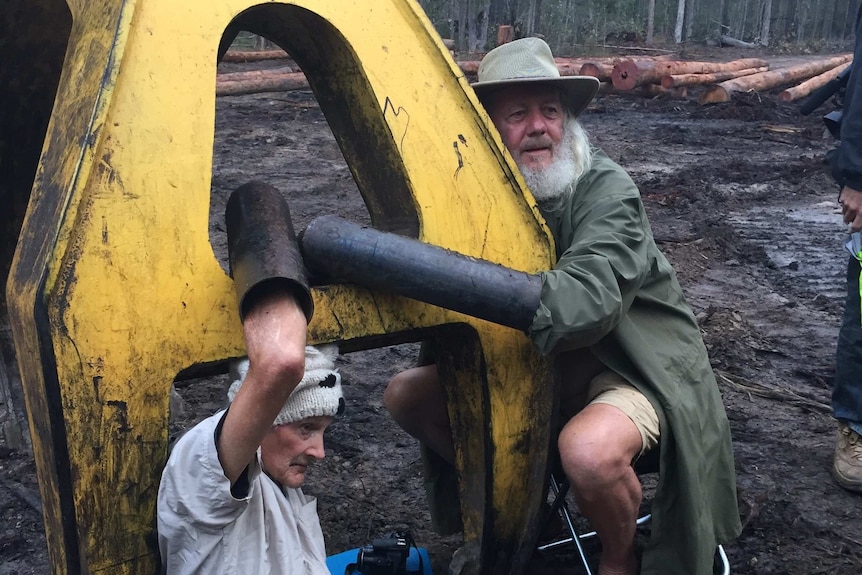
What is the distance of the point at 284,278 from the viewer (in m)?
1.96

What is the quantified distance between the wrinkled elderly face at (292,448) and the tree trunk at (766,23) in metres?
24.4

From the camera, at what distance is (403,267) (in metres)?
2.20

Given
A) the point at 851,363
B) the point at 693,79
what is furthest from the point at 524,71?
the point at 693,79

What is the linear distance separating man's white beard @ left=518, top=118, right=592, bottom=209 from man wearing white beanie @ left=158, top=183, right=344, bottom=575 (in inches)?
35.9

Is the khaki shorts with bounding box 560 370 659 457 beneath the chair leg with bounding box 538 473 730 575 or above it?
above

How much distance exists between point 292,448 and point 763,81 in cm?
1428


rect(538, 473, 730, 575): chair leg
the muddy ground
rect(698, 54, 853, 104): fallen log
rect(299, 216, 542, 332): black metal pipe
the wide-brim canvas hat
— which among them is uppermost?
the wide-brim canvas hat

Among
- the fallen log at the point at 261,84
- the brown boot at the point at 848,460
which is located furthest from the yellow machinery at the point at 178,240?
the fallen log at the point at 261,84

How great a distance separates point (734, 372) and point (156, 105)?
3737 millimetres

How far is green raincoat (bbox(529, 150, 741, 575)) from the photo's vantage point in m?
2.37

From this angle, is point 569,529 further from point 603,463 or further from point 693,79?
point 693,79

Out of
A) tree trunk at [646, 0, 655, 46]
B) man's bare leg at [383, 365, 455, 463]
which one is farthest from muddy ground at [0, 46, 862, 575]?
tree trunk at [646, 0, 655, 46]

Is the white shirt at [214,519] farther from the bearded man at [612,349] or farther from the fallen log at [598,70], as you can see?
the fallen log at [598,70]

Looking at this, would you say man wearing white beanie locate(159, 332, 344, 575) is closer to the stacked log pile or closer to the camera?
the camera
